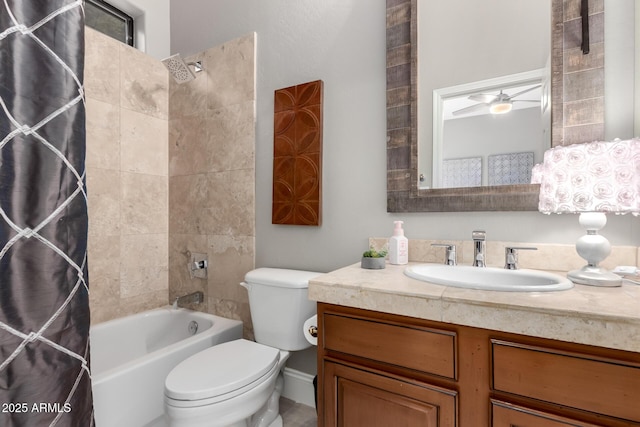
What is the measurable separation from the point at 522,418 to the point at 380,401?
36 centimetres

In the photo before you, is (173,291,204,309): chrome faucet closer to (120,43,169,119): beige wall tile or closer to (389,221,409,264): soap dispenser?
(120,43,169,119): beige wall tile

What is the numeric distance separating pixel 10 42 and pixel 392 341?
137 cm

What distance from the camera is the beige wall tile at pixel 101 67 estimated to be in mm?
1821

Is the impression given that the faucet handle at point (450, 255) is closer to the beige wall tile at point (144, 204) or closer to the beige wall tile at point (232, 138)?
the beige wall tile at point (232, 138)

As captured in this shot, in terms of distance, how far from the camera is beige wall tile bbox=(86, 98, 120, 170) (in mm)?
1832

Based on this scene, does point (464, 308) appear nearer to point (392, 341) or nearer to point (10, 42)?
point (392, 341)

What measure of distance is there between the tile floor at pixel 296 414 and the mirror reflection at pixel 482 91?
4.17ft

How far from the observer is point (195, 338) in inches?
64.1

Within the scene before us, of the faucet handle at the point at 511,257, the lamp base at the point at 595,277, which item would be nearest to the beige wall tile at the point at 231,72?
the faucet handle at the point at 511,257

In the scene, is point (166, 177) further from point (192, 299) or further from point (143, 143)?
point (192, 299)

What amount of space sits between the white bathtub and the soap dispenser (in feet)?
3.44

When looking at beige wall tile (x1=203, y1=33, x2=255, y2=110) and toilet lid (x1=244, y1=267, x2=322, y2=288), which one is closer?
toilet lid (x1=244, y1=267, x2=322, y2=288)

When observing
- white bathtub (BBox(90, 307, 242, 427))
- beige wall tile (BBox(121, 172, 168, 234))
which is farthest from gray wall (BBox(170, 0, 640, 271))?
beige wall tile (BBox(121, 172, 168, 234))

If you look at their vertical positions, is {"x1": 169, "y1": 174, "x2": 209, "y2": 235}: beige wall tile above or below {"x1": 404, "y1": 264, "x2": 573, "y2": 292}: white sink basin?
above
